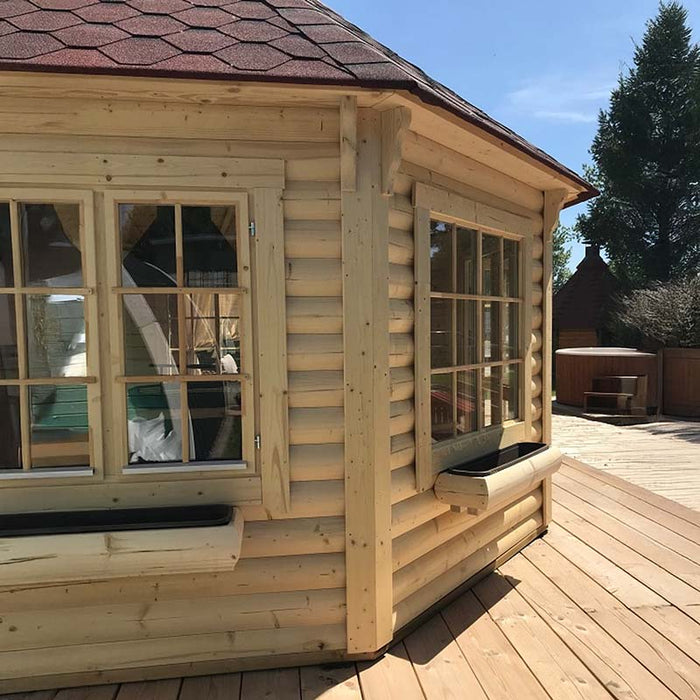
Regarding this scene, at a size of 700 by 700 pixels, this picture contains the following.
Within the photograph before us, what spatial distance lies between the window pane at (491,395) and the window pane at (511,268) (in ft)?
1.79

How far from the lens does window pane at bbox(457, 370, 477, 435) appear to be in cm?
317

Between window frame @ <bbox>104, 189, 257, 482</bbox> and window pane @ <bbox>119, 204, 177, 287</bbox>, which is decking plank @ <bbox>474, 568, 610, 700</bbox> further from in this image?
window pane @ <bbox>119, 204, 177, 287</bbox>

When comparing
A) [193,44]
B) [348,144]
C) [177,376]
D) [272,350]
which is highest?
[193,44]

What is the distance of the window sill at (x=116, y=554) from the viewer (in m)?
2.09

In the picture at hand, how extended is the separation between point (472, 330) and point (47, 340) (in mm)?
2231

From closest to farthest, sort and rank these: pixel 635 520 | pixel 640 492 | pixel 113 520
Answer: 1. pixel 113 520
2. pixel 635 520
3. pixel 640 492

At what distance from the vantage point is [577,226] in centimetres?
2052

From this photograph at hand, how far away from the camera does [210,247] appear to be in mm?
2420

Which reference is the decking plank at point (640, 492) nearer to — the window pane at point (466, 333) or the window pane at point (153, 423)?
the window pane at point (466, 333)

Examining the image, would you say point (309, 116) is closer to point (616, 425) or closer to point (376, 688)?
point (376, 688)

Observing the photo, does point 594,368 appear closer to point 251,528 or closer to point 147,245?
point 251,528

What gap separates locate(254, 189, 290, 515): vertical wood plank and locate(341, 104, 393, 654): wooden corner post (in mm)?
282

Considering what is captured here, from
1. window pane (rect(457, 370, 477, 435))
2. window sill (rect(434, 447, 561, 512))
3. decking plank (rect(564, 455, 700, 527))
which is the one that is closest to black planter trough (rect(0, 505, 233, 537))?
window sill (rect(434, 447, 561, 512))

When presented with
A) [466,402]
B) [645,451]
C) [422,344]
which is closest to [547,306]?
[466,402]
